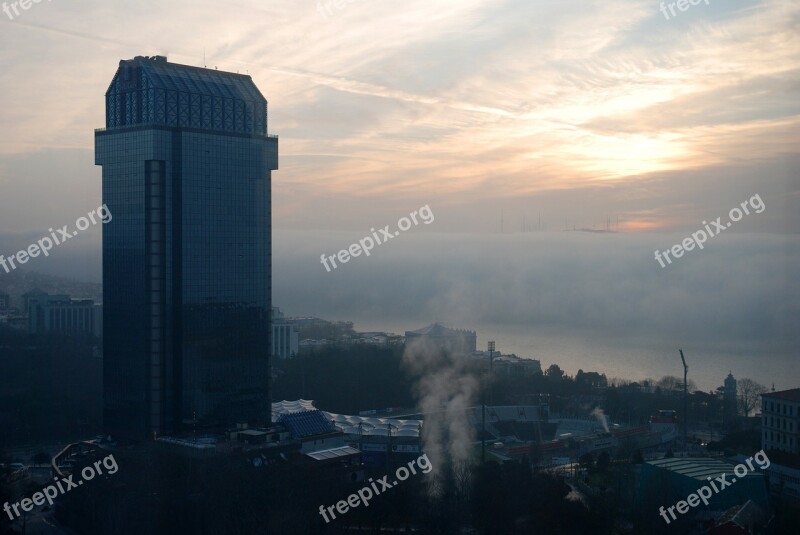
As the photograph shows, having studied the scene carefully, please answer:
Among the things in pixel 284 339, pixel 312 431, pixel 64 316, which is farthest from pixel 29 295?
pixel 312 431

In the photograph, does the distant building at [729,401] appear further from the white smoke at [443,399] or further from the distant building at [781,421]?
the white smoke at [443,399]

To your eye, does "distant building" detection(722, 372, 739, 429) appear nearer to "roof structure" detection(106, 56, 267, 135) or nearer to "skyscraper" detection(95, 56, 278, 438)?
"skyscraper" detection(95, 56, 278, 438)

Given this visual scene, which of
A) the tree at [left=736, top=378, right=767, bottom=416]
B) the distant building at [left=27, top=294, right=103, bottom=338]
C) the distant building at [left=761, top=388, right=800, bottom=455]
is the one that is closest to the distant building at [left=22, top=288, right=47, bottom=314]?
the distant building at [left=27, top=294, right=103, bottom=338]

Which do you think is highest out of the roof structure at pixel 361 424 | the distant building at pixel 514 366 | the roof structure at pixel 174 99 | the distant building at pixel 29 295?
the roof structure at pixel 174 99

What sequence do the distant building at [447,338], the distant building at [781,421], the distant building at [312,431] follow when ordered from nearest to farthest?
the distant building at [781,421], the distant building at [312,431], the distant building at [447,338]

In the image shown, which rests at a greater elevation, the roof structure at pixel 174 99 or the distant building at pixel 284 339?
the roof structure at pixel 174 99

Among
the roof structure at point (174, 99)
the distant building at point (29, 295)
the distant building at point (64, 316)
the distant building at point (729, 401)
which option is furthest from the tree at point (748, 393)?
A: the distant building at point (29, 295)
